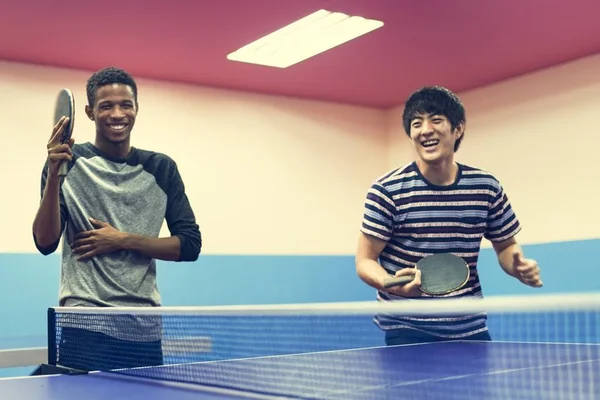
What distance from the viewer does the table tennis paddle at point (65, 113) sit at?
186 cm

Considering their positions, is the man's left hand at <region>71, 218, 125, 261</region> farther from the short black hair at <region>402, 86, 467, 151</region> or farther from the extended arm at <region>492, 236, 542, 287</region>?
the extended arm at <region>492, 236, 542, 287</region>

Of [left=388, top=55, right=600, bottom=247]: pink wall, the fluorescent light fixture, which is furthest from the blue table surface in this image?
[left=388, top=55, right=600, bottom=247]: pink wall

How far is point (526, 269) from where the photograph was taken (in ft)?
6.93

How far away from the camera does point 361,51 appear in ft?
17.5

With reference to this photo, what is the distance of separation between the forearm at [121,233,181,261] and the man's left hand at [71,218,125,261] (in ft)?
0.07

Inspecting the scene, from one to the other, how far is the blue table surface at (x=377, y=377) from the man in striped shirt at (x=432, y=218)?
0.09 metres

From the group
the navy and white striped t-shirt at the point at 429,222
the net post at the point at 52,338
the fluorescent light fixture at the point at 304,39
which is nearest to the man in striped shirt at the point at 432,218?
the navy and white striped t-shirt at the point at 429,222

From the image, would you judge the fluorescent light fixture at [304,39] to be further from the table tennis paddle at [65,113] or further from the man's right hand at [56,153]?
the man's right hand at [56,153]

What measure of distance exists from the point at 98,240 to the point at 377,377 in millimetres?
800

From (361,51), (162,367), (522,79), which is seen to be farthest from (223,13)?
(162,367)

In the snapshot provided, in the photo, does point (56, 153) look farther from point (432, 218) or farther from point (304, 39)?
point (304, 39)

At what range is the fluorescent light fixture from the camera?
4.86 m

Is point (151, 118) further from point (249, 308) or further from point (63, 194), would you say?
point (249, 308)

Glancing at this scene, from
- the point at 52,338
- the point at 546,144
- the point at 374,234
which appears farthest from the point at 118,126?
the point at 546,144
